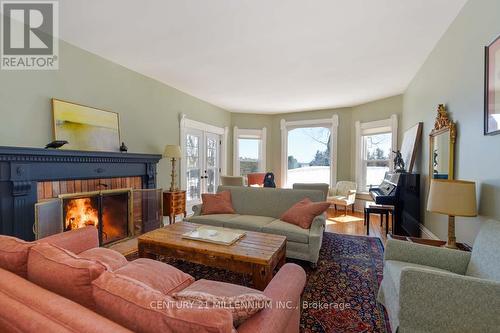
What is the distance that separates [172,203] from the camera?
164 inches

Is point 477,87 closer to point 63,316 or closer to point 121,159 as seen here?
point 63,316

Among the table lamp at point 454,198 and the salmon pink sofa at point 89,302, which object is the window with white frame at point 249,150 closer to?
the table lamp at point 454,198

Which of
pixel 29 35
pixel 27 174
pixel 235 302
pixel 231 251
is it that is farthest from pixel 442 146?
pixel 29 35

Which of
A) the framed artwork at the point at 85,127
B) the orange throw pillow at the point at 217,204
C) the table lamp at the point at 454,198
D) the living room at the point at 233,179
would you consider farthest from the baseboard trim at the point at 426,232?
the framed artwork at the point at 85,127

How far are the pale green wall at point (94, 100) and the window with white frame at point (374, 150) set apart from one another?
3916 mm

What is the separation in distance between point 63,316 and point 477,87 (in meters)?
3.10

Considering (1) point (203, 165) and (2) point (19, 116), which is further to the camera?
(1) point (203, 165)

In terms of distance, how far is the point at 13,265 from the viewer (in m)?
1.06

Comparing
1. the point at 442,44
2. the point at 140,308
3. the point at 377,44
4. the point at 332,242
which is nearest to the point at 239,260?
the point at 140,308

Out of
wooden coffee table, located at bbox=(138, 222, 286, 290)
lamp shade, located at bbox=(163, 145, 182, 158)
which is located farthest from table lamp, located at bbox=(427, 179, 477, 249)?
lamp shade, located at bbox=(163, 145, 182, 158)

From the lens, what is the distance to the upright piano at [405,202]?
341 centimetres

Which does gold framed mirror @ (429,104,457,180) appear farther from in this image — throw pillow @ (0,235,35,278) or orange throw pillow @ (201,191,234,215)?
throw pillow @ (0,235,35,278)

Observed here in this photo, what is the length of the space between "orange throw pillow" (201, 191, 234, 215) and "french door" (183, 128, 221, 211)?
169cm

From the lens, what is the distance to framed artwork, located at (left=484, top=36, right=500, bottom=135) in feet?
5.78
